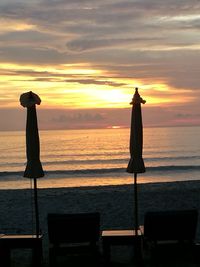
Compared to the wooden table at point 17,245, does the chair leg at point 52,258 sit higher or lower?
lower

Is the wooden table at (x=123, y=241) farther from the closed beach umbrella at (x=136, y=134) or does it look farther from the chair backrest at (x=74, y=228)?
the closed beach umbrella at (x=136, y=134)

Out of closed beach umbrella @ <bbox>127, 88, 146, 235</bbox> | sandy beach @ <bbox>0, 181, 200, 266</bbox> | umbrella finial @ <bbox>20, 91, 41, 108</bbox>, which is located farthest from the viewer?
sandy beach @ <bbox>0, 181, 200, 266</bbox>

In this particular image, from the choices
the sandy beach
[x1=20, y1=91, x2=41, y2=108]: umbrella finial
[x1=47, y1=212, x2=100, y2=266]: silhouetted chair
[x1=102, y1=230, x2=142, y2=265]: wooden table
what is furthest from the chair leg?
the sandy beach

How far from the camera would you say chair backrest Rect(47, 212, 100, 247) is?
792 centimetres

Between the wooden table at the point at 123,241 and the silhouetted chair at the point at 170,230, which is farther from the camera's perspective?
the silhouetted chair at the point at 170,230

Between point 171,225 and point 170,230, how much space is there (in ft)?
0.32

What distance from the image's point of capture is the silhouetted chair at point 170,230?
800 cm

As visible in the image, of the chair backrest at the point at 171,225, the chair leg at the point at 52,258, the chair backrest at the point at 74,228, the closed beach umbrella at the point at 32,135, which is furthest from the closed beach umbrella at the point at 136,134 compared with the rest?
the closed beach umbrella at the point at 32,135

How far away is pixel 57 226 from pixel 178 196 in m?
10.9

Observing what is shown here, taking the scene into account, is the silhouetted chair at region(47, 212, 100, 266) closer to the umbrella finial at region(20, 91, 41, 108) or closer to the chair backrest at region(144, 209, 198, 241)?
the chair backrest at region(144, 209, 198, 241)

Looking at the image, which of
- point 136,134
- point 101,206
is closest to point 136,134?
point 136,134

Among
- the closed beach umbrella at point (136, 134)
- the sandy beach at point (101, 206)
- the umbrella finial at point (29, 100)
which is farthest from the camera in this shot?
the sandy beach at point (101, 206)

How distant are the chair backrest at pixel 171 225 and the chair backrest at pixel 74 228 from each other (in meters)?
0.90

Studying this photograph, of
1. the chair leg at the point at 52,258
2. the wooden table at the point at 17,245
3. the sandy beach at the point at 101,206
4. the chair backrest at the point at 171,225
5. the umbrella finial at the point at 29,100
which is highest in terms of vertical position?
the umbrella finial at the point at 29,100
